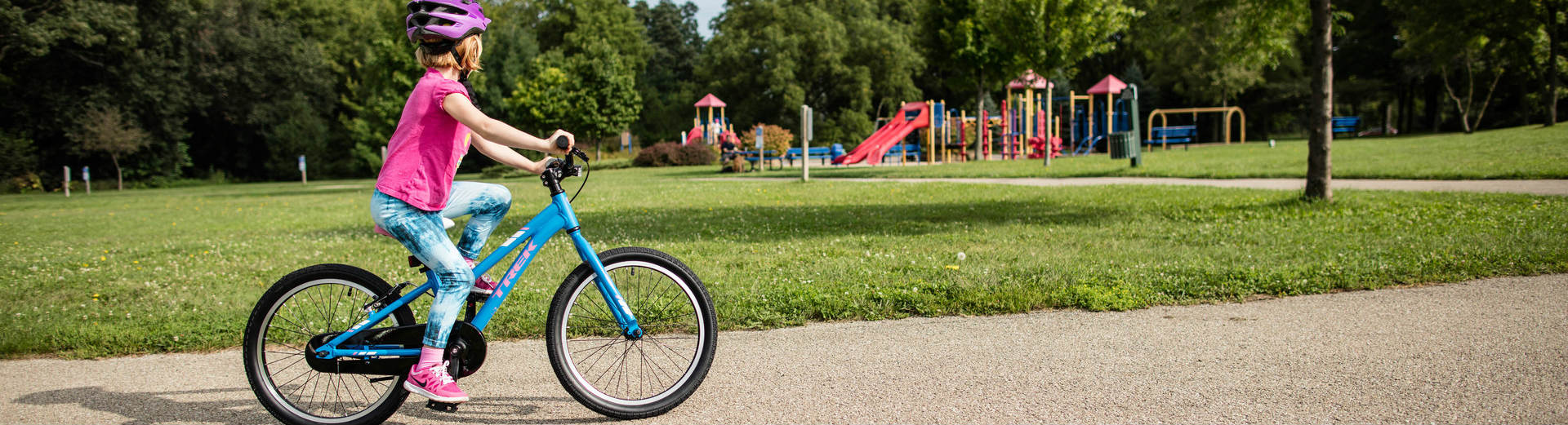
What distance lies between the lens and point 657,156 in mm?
39594

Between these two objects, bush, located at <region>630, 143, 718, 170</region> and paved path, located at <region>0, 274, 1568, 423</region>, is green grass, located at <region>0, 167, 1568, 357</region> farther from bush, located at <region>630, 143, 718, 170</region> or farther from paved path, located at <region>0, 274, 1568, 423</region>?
bush, located at <region>630, 143, 718, 170</region>

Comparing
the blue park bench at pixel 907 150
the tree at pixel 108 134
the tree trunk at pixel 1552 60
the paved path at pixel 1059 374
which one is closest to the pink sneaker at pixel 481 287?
the paved path at pixel 1059 374

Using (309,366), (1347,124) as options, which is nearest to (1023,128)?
(1347,124)

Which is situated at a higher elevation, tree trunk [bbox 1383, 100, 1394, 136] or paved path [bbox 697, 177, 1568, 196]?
tree trunk [bbox 1383, 100, 1394, 136]

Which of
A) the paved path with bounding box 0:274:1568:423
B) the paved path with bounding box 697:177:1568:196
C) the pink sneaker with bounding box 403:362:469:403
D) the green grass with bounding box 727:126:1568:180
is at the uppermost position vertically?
the green grass with bounding box 727:126:1568:180

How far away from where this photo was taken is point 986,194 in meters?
14.5

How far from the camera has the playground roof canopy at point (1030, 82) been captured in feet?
97.6

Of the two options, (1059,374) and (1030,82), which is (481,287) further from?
(1030,82)

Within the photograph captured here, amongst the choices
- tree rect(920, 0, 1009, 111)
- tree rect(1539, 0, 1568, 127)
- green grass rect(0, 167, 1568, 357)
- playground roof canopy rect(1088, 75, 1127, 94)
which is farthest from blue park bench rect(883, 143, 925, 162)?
green grass rect(0, 167, 1568, 357)

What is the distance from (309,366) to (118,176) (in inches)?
1848

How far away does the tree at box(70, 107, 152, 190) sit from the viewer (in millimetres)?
37812

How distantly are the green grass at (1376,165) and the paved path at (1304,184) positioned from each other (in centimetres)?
60

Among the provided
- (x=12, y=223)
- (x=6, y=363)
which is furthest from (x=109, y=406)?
(x=12, y=223)

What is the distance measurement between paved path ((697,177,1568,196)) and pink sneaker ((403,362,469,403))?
12736 mm
